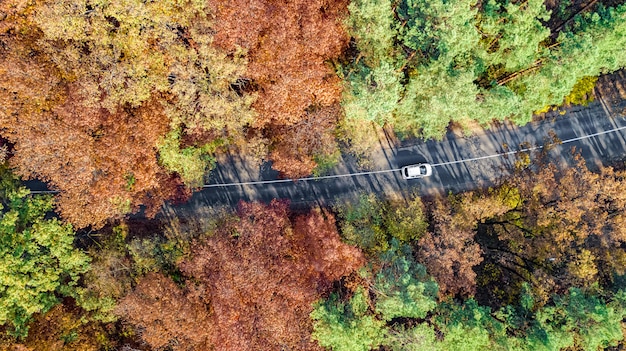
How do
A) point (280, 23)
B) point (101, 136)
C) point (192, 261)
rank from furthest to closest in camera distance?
point (192, 261)
point (101, 136)
point (280, 23)

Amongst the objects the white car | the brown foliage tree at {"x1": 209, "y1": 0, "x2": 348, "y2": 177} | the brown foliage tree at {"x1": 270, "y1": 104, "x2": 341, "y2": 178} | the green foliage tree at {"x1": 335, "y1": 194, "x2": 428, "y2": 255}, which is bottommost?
the green foliage tree at {"x1": 335, "y1": 194, "x2": 428, "y2": 255}

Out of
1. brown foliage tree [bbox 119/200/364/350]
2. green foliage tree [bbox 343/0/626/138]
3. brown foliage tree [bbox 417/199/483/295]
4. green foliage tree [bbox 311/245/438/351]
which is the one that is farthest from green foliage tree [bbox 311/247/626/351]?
green foliage tree [bbox 343/0/626/138]

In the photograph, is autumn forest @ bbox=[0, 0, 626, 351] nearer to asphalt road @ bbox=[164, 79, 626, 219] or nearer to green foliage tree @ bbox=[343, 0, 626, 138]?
green foliage tree @ bbox=[343, 0, 626, 138]

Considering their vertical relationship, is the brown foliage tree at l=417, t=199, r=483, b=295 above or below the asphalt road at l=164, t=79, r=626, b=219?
below

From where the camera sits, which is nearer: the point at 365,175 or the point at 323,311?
the point at 323,311

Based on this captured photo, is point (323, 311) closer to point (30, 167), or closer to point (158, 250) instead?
point (158, 250)

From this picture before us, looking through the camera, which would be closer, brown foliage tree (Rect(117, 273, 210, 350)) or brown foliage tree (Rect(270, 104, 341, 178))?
brown foliage tree (Rect(117, 273, 210, 350))

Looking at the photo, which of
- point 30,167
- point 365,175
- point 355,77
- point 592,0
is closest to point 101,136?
point 30,167
